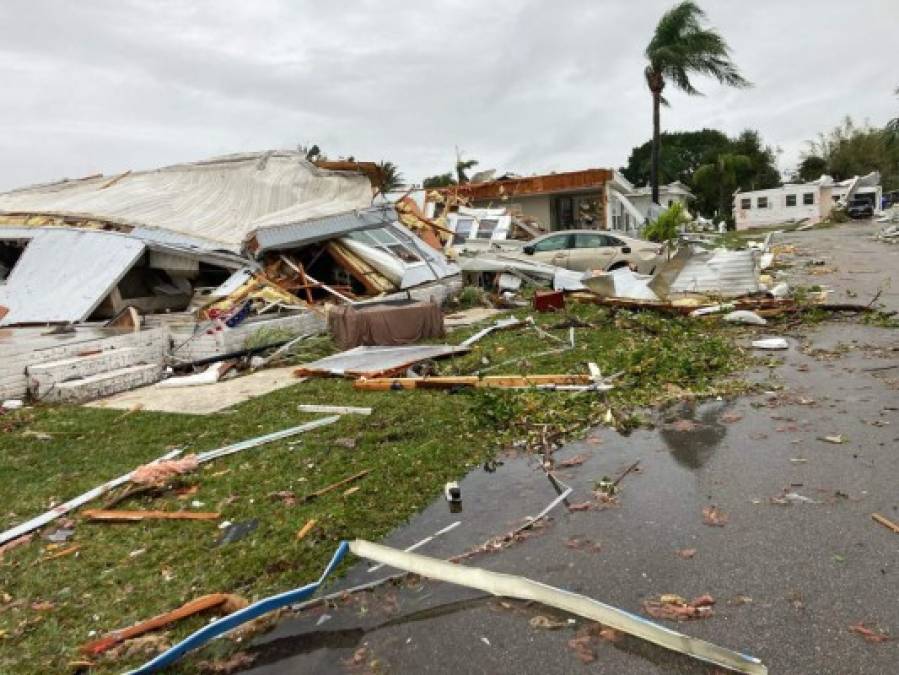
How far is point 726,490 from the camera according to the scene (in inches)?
165

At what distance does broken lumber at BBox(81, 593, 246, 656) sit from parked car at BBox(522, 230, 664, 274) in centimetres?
1417

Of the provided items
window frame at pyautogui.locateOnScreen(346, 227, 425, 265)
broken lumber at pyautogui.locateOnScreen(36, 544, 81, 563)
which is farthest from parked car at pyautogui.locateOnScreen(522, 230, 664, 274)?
broken lumber at pyautogui.locateOnScreen(36, 544, 81, 563)

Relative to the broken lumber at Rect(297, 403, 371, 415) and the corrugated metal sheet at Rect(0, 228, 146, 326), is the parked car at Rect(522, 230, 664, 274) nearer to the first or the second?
the corrugated metal sheet at Rect(0, 228, 146, 326)

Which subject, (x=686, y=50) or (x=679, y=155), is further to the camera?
(x=679, y=155)

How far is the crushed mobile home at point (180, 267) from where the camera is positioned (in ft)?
29.9

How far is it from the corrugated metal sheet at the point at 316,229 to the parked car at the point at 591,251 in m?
4.39

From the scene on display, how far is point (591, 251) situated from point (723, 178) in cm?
3983

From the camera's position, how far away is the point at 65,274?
38.1 ft

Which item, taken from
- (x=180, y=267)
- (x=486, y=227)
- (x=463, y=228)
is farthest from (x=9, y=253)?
(x=486, y=227)

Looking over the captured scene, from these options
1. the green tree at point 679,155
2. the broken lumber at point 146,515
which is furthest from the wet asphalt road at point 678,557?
the green tree at point 679,155

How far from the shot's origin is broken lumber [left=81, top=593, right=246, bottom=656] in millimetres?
2947

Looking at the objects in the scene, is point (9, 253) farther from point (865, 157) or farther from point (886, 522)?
point (865, 157)

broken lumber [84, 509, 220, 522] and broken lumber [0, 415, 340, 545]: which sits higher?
broken lumber [0, 415, 340, 545]

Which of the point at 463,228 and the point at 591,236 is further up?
the point at 463,228
